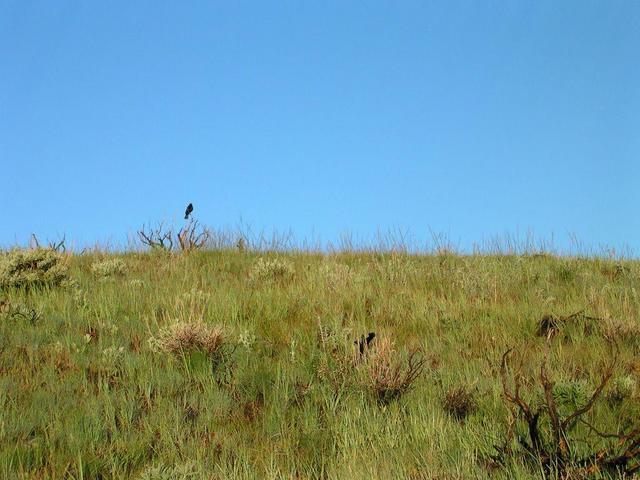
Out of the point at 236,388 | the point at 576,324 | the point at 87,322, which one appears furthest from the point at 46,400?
the point at 576,324

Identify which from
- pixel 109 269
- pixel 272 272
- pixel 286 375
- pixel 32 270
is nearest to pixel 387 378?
pixel 286 375

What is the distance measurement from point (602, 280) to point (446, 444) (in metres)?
7.00

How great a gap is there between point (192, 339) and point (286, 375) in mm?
1015

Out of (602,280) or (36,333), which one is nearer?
(36,333)

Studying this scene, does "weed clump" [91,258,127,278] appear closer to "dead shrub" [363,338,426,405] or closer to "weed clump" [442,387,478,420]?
"dead shrub" [363,338,426,405]

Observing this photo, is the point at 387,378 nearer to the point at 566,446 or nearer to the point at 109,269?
the point at 566,446

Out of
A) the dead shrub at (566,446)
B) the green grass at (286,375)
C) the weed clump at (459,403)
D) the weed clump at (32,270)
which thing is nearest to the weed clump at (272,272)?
the green grass at (286,375)

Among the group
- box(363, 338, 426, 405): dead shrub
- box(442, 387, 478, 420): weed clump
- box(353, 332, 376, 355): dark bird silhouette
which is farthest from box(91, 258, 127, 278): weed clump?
box(442, 387, 478, 420): weed clump

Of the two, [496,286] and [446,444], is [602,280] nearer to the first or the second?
[496,286]

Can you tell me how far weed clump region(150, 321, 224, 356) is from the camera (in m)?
5.87

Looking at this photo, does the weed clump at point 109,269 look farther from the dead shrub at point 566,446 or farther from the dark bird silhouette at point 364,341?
the dead shrub at point 566,446

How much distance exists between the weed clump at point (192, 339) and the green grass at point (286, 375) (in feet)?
0.34

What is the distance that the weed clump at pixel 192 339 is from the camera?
5.87 metres

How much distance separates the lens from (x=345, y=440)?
4.18 metres
